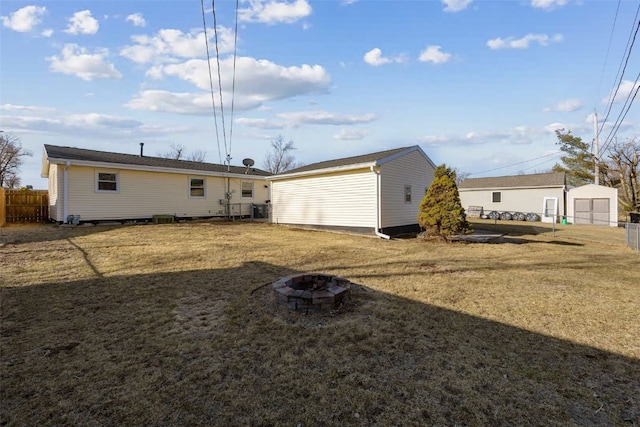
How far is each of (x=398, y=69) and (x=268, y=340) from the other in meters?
13.4

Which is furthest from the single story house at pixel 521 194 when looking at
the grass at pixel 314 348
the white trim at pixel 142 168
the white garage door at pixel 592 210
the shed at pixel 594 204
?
the white trim at pixel 142 168

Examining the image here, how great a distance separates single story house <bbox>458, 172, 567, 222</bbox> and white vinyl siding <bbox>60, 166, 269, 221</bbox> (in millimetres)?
21389

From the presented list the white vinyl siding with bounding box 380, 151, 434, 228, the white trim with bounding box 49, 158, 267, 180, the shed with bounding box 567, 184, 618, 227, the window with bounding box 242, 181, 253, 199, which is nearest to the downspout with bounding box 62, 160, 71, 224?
the white trim with bounding box 49, 158, 267, 180

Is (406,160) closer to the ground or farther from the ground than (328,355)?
farther from the ground

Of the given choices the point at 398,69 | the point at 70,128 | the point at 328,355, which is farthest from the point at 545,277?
the point at 70,128

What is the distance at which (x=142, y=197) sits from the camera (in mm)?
14664

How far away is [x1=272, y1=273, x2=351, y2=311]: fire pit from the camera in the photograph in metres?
4.08

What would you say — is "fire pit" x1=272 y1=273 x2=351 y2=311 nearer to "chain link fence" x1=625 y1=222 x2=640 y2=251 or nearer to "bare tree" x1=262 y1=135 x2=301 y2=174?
"chain link fence" x1=625 y1=222 x2=640 y2=251

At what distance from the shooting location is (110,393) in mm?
2344

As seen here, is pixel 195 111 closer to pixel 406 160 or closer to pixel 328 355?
pixel 406 160

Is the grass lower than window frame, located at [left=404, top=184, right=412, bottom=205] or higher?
lower

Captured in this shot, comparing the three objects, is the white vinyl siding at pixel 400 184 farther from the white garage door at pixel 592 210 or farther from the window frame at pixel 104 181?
the white garage door at pixel 592 210

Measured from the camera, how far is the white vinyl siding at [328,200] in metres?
11.9

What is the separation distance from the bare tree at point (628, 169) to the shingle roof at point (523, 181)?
340 centimetres
